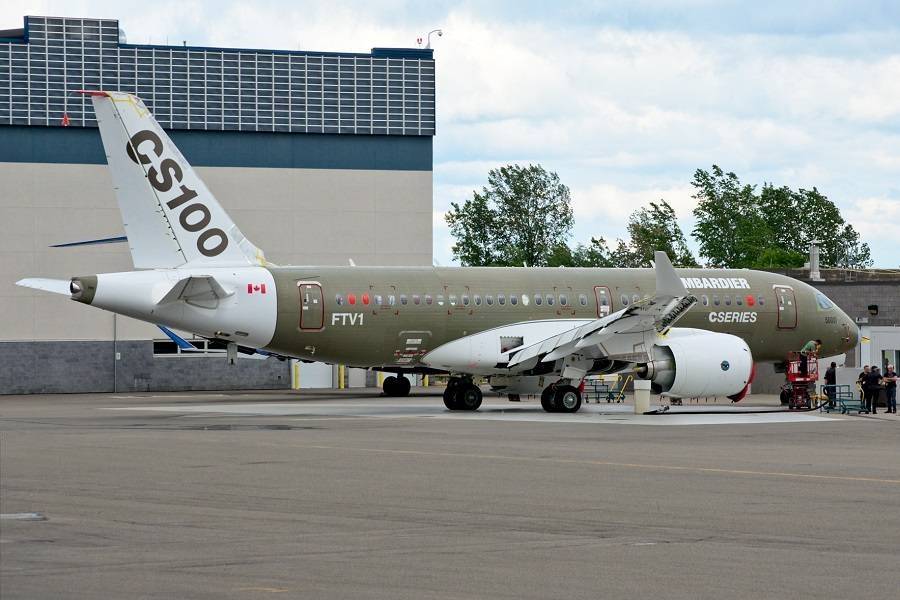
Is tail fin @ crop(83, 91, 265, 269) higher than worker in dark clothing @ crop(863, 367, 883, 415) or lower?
Result: higher

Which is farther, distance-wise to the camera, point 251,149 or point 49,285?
point 251,149

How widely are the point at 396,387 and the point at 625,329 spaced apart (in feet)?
53.7

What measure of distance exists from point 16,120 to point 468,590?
153 ft

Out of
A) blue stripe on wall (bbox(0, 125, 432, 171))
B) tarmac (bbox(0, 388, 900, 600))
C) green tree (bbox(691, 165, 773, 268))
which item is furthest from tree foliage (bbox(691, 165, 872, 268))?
tarmac (bbox(0, 388, 900, 600))

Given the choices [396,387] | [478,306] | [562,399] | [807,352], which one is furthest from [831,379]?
[396,387]

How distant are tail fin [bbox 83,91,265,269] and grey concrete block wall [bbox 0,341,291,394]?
21094 millimetres

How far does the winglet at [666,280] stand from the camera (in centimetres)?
2938

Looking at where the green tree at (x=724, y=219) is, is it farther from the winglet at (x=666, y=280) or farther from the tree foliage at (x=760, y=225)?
the winglet at (x=666, y=280)

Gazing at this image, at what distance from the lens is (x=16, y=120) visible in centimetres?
5147

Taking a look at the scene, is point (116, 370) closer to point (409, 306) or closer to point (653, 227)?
point (409, 306)

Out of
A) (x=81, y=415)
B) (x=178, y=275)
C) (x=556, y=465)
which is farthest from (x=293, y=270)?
(x=556, y=465)

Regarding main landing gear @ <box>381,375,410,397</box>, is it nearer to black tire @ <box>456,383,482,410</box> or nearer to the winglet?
black tire @ <box>456,383,482,410</box>

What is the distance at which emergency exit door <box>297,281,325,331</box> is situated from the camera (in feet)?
109

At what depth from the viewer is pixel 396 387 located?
4644 cm
